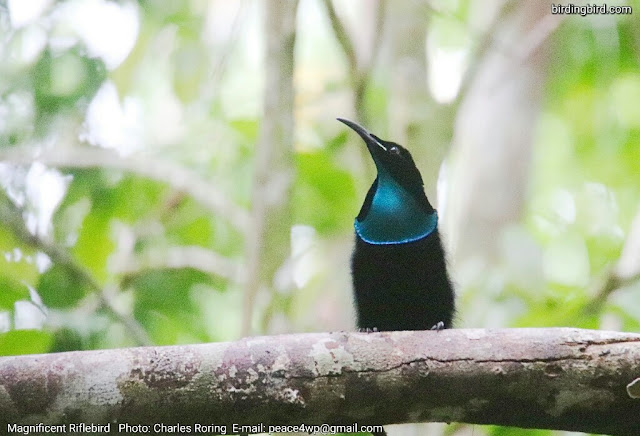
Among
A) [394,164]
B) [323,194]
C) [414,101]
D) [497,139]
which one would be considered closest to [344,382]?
[394,164]

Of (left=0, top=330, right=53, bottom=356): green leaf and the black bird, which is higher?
the black bird

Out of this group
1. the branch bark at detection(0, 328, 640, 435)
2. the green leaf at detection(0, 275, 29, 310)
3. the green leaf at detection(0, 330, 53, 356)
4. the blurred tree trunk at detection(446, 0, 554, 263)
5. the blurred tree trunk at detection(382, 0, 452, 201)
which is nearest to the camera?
the branch bark at detection(0, 328, 640, 435)

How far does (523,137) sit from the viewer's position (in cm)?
741

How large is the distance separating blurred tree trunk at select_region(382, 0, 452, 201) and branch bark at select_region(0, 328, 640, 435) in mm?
2036

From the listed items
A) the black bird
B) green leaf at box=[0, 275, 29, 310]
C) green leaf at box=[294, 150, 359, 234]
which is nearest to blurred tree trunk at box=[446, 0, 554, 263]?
green leaf at box=[294, 150, 359, 234]

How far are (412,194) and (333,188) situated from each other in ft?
5.37

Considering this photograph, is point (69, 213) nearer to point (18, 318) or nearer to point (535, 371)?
point (18, 318)

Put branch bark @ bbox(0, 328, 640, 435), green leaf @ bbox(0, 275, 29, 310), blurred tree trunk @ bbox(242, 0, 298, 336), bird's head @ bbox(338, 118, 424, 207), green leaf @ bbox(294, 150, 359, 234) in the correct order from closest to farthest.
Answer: branch bark @ bbox(0, 328, 640, 435)
green leaf @ bbox(0, 275, 29, 310)
bird's head @ bbox(338, 118, 424, 207)
blurred tree trunk @ bbox(242, 0, 298, 336)
green leaf @ bbox(294, 150, 359, 234)

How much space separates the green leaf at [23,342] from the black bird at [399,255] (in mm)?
1451

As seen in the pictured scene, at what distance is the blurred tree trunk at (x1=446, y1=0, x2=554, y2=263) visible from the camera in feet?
22.1

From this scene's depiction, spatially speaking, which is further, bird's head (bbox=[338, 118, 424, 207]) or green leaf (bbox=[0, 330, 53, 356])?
bird's head (bbox=[338, 118, 424, 207])

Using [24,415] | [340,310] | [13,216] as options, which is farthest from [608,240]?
[24,415]

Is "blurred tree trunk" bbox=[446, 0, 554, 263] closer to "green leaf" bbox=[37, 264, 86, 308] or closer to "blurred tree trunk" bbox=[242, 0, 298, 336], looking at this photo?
"blurred tree trunk" bbox=[242, 0, 298, 336]

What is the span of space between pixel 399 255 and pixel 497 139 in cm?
380
